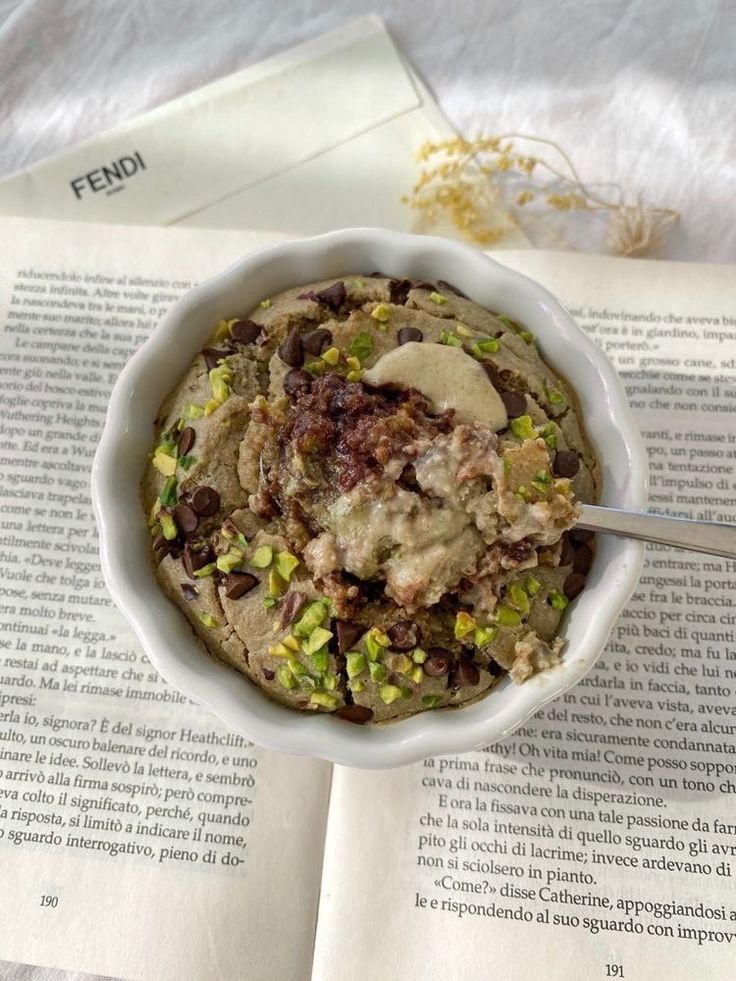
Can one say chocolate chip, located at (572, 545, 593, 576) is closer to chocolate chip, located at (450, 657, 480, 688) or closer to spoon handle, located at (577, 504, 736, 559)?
spoon handle, located at (577, 504, 736, 559)

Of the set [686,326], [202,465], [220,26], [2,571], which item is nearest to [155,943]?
[2,571]

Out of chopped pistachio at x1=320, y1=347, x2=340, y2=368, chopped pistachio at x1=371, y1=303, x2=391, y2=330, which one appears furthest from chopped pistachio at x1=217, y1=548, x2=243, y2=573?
chopped pistachio at x1=371, y1=303, x2=391, y2=330

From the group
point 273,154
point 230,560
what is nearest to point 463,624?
point 230,560

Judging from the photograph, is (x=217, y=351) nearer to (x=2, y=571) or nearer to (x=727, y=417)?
(x=2, y=571)

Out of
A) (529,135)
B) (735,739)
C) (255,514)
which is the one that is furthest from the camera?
(529,135)

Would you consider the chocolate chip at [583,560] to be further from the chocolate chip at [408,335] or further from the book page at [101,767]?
the book page at [101,767]

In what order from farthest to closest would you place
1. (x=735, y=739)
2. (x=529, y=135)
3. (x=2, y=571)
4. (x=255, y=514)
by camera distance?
(x=529, y=135), (x=2, y=571), (x=735, y=739), (x=255, y=514)
